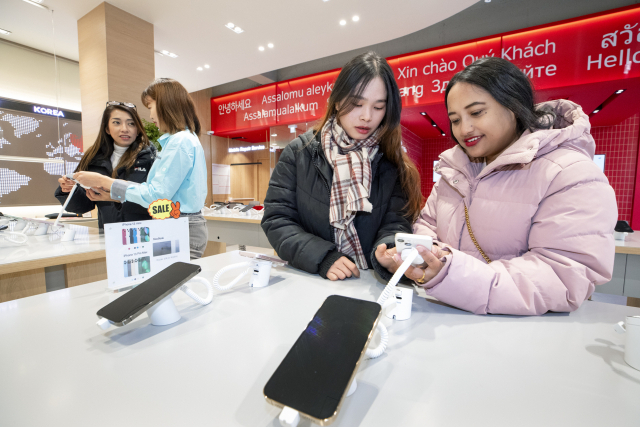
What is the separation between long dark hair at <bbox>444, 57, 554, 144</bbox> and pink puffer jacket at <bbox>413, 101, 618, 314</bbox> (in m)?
0.07

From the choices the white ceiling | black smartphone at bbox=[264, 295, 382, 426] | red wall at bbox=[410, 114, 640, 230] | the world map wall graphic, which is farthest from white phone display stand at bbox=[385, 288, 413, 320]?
the world map wall graphic

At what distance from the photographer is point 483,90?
2.81 ft

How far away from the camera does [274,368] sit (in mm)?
493

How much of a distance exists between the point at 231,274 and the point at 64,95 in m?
5.09

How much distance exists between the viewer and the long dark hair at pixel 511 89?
835 mm

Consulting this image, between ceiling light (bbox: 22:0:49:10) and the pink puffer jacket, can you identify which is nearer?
the pink puffer jacket

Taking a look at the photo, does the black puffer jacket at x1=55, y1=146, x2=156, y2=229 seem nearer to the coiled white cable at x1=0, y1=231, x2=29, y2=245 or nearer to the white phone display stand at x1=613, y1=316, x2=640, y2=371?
A: the coiled white cable at x1=0, y1=231, x2=29, y2=245

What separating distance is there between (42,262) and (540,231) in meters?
1.99

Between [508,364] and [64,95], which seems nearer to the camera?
[508,364]

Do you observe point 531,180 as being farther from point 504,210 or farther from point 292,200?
point 292,200

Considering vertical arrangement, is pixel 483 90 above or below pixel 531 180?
above

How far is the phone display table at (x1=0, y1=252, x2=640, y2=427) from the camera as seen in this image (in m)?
0.39

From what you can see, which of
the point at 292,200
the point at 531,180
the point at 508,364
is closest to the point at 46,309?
the point at 292,200

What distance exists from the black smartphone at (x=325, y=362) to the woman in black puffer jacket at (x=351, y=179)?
53 cm
